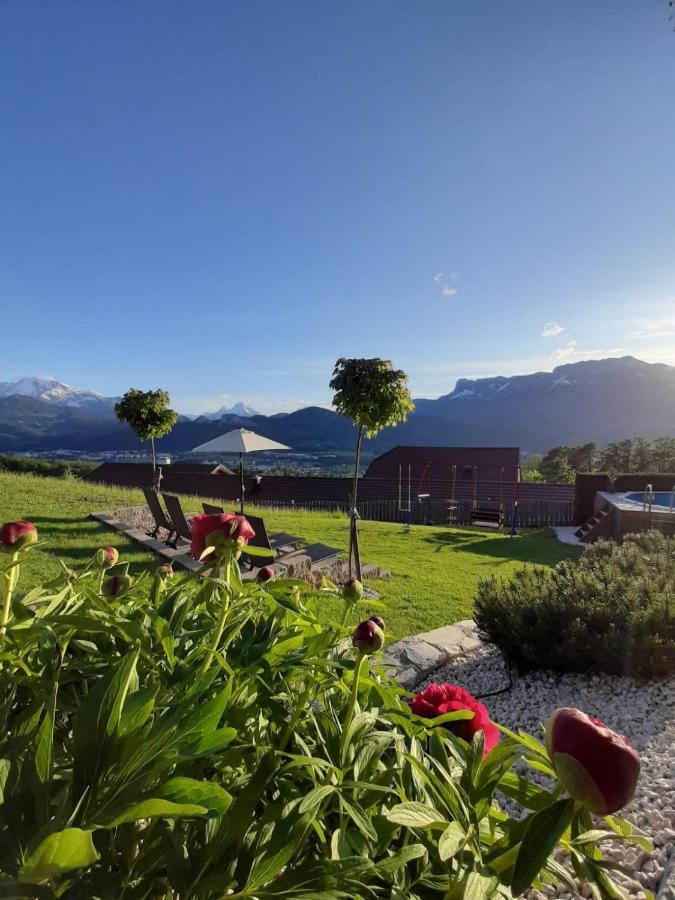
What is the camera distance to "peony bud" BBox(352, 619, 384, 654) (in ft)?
2.75

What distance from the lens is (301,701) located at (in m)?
0.81

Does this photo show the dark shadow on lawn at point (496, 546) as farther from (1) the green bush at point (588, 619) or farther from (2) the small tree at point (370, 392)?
(1) the green bush at point (588, 619)

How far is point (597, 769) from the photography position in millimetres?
530

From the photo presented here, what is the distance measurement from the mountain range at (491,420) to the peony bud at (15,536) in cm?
7205

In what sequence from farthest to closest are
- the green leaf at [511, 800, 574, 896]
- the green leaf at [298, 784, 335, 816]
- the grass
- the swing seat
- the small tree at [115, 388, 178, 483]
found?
the swing seat
the small tree at [115, 388, 178, 483]
the grass
the green leaf at [298, 784, 335, 816]
the green leaf at [511, 800, 574, 896]

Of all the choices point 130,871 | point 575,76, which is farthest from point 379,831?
point 575,76

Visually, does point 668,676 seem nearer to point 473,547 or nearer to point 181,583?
point 181,583

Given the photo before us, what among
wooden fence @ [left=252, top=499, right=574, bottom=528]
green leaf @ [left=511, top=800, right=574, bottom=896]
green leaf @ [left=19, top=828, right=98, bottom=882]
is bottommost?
wooden fence @ [left=252, top=499, right=574, bottom=528]

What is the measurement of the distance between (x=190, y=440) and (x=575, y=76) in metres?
77.7

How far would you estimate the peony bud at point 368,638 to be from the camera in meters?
0.84

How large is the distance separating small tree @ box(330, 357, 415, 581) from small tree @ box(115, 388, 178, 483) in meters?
5.92

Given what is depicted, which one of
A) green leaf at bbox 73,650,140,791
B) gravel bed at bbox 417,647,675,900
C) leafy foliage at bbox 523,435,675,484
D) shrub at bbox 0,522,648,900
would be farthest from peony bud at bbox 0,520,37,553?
leafy foliage at bbox 523,435,675,484

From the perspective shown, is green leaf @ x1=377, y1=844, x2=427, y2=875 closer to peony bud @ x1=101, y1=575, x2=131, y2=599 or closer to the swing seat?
peony bud @ x1=101, y1=575, x2=131, y2=599

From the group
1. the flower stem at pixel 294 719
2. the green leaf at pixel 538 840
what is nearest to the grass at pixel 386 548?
the flower stem at pixel 294 719
